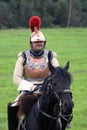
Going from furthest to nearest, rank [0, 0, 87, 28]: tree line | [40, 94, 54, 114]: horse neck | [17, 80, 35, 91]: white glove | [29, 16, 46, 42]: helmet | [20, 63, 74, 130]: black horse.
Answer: [0, 0, 87, 28]: tree line → [29, 16, 46, 42]: helmet → [17, 80, 35, 91]: white glove → [40, 94, 54, 114]: horse neck → [20, 63, 74, 130]: black horse

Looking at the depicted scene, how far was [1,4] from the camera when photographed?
84.8m

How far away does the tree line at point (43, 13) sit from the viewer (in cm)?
8256

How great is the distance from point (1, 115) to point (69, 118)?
20.3 ft

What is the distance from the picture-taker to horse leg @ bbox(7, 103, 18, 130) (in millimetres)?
7133

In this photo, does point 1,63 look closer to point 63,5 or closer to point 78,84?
point 78,84

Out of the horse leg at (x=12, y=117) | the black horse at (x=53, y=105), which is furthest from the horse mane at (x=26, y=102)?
the horse leg at (x=12, y=117)

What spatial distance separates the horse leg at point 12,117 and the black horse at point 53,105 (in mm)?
297

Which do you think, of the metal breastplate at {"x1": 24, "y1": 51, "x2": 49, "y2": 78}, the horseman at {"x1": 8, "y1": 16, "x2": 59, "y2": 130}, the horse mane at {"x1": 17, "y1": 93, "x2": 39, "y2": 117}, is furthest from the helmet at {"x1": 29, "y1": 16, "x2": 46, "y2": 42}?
the horse mane at {"x1": 17, "y1": 93, "x2": 39, "y2": 117}

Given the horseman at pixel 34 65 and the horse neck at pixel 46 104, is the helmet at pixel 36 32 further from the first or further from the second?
the horse neck at pixel 46 104

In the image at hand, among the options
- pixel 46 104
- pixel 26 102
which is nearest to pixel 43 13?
pixel 26 102

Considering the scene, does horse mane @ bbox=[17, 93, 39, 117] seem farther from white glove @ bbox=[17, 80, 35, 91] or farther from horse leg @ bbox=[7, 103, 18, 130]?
horse leg @ bbox=[7, 103, 18, 130]

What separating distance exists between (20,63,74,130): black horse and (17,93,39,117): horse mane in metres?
0.06

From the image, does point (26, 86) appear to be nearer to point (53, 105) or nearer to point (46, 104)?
point (46, 104)

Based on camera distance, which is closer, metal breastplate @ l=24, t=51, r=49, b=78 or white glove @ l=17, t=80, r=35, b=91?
white glove @ l=17, t=80, r=35, b=91
